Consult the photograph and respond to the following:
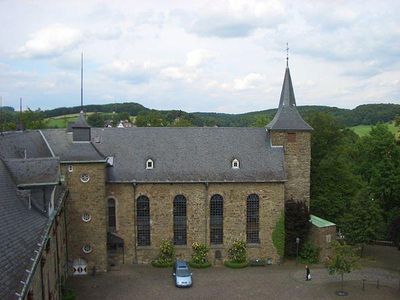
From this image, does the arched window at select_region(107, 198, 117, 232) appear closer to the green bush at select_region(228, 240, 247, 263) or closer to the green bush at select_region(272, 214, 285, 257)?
the green bush at select_region(228, 240, 247, 263)

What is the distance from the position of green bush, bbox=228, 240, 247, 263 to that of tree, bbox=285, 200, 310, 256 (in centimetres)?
407

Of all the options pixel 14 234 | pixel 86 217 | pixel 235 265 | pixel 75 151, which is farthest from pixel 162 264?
pixel 14 234

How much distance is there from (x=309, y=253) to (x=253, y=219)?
579 cm

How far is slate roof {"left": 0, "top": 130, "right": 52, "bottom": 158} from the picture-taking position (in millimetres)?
30261

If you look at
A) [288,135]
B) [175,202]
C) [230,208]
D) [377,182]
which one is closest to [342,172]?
[377,182]

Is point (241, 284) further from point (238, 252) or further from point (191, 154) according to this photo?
point (191, 154)

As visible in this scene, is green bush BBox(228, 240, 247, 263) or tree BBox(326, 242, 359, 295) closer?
tree BBox(326, 242, 359, 295)

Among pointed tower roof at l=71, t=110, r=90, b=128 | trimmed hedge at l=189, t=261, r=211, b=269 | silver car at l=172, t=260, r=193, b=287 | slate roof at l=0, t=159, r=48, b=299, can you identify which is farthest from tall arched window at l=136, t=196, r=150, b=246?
slate roof at l=0, t=159, r=48, b=299

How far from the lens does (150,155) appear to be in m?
42.2

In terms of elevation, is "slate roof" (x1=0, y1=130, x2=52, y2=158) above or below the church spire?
below

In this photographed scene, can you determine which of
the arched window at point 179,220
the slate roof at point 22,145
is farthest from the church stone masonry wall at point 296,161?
the slate roof at point 22,145

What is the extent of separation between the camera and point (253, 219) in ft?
137

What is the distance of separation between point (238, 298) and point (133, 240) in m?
12.1

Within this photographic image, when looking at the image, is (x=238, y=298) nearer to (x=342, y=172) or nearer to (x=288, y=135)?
(x=288, y=135)
